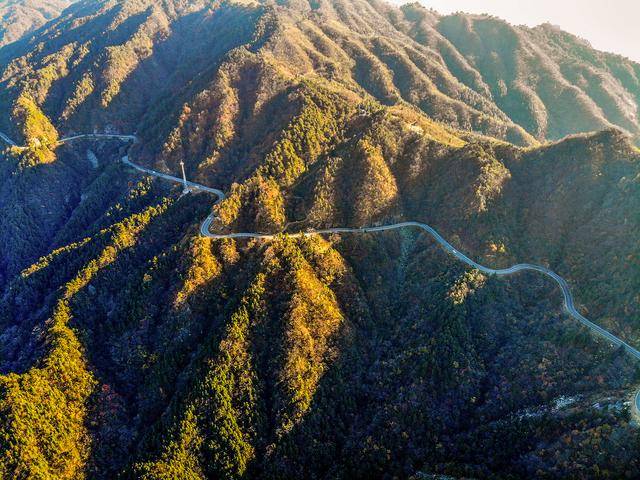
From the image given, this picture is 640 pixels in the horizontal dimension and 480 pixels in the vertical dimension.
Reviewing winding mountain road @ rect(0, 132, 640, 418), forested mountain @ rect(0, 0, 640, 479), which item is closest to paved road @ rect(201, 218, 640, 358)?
winding mountain road @ rect(0, 132, 640, 418)

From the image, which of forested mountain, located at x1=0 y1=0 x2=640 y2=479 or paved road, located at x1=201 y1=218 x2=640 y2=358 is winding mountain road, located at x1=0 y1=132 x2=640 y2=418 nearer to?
paved road, located at x1=201 y1=218 x2=640 y2=358

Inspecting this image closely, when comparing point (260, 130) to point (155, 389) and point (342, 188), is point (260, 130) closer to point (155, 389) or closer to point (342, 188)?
point (342, 188)

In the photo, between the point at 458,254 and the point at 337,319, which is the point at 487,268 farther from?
the point at 337,319

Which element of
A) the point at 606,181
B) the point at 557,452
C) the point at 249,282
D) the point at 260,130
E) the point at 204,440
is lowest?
the point at 204,440

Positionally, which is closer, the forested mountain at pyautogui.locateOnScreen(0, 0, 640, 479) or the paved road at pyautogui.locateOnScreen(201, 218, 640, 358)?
the forested mountain at pyautogui.locateOnScreen(0, 0, 640, 479)

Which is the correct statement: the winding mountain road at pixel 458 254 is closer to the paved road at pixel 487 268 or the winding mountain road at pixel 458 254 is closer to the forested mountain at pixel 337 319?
the paved road at pixel 487 268

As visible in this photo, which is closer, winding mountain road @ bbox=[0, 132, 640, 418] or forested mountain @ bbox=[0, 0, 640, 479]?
forested mountain @ bbox=[0, 0, 640, 479]

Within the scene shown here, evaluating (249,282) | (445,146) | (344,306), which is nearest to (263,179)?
(249,282)

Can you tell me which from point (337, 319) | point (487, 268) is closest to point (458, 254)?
point (487, 268)

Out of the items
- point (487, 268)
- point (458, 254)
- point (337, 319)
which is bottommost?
point (337, 319)

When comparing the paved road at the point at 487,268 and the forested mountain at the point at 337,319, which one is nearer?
the forested mountain at the point at 337,319

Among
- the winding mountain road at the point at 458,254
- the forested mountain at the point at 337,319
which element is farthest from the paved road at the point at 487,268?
the forested mountain at the point at 337,319
